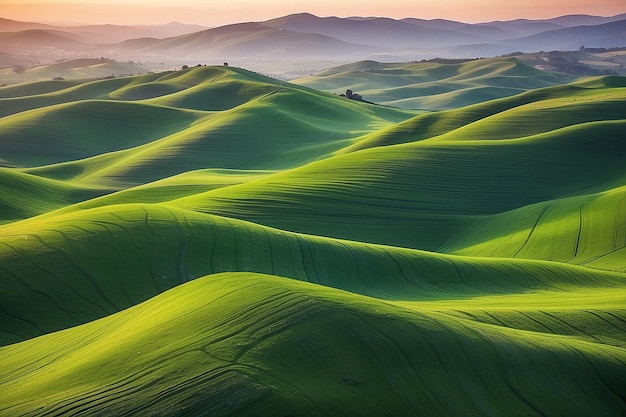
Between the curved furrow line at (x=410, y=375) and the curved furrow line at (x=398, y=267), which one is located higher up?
the curved furrow line at (x=410, y=375)

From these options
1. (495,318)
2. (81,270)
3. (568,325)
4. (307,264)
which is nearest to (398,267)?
(307,264)

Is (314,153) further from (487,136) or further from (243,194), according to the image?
A: (243,194)

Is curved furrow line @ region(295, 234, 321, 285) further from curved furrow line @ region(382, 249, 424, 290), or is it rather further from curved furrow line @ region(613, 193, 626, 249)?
curved furrow line @ region(613, 193, 626, 249)

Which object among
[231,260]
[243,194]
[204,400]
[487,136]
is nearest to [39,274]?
[231,260]

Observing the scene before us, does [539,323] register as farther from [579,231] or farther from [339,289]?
[579,231]

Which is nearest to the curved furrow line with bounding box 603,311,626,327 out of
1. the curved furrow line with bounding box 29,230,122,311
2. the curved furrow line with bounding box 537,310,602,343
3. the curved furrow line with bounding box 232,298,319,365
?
the curved furrow line with bounding box 537,310,602,343

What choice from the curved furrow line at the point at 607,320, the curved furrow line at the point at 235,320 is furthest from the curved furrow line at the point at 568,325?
the curved furrow line at the point at 235,320

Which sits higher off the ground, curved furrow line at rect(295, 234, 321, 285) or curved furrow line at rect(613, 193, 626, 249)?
curved furrow line at rect(295, 234, 321, 285)

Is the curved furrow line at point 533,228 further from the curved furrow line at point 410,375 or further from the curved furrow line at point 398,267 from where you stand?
the curved furrow line at point 410,375
